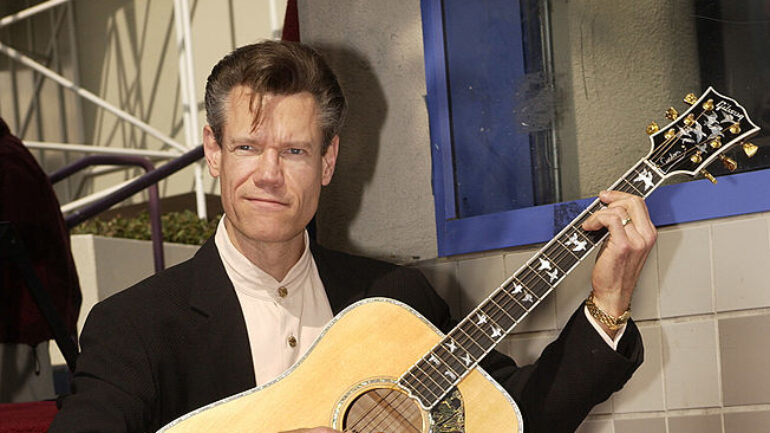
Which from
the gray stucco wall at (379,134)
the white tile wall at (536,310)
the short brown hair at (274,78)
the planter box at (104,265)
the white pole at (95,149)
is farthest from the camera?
the white pole at (95,149)

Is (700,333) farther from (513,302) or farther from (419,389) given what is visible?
(419,389)

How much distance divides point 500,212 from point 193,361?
884 millimetres

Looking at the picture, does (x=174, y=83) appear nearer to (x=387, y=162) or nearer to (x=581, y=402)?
(x=387, y=162)

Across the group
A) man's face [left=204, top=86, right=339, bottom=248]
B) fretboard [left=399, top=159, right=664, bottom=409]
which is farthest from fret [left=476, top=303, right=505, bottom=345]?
man's face [left=204, top=86, right=339, bottom=248]

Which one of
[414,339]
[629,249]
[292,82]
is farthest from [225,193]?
[629,249]

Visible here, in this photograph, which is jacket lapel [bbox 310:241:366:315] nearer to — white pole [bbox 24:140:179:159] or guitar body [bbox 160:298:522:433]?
A: guitar body [bbox 160:298:522:433]

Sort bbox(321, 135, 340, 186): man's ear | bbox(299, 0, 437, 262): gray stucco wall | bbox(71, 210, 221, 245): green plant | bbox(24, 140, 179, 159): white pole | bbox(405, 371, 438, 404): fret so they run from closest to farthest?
bbox(405, 371, 438, 404): fret
bbox(321, 135, 340, 186): man's ear
bbox(299, 0, 437, 262): gray stucco wall
bbox(71, 210, 221, 245): green plant
bbox(24, 140, 179, 159): white pole

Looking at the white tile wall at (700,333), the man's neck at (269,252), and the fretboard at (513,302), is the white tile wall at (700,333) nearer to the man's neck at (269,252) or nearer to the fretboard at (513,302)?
the fretboard at (513,302)

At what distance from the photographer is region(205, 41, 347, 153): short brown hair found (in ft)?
7.09

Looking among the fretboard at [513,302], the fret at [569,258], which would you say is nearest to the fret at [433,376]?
the fretboard at [513,302]

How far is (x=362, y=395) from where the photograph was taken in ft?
6.33

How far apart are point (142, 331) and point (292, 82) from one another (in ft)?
2.09

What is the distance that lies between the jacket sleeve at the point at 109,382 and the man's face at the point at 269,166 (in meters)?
0.35

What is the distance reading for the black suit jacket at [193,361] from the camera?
1.99 metres
